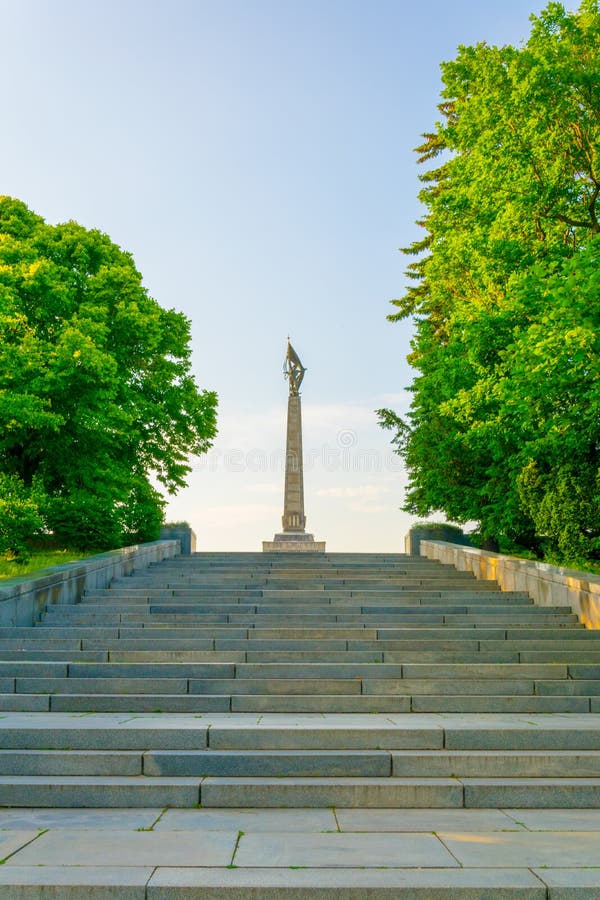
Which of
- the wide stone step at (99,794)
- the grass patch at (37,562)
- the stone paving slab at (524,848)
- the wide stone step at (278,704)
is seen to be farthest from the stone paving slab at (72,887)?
the grass patch at (37,562)

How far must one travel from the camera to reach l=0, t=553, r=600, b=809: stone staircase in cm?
739

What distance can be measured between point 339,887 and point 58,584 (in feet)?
35.7

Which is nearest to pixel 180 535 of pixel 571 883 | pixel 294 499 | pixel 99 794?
pixel 294 499

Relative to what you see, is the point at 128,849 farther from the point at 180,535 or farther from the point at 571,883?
the point at 180,535

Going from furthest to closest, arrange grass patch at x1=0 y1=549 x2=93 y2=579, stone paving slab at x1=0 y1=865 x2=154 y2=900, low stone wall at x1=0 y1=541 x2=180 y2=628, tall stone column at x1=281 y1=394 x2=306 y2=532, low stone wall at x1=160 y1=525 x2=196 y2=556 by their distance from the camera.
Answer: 1. tall stone column at x1=281 y1=394 x2=306 y2=532
2. low stone wall at x1=160 y1=525 x2=196 y2=556
3. grass patch at x1=0 y1=549 x2=93 y2=579
4. low stone wall at x1=0 y1=541 x2=180 y2=628
5. stone paving slab at x1=0 y1=865 x2=154 y2=900

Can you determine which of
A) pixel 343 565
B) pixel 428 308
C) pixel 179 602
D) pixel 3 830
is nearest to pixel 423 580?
pixel 343 565

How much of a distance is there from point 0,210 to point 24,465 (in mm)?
8449

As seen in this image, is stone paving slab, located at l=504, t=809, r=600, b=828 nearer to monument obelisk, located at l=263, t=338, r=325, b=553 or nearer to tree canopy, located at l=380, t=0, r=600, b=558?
tree canopy, located at l=380, t=0, r=600, b=558

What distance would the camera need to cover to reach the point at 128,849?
598 cm

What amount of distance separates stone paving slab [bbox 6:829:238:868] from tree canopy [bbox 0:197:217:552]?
12941mm

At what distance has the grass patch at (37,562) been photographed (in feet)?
54.9

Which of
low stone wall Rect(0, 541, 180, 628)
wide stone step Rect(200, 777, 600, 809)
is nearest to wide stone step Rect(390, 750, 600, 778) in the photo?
wide stone step Rect(200, 777, 600, 809)

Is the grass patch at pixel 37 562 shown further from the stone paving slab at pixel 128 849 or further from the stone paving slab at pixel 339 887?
the stone paving slab at pixel 339 887

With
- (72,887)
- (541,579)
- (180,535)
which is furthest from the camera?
(180,535)
